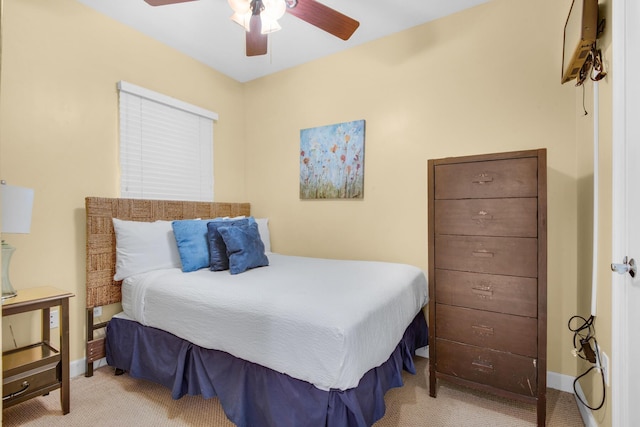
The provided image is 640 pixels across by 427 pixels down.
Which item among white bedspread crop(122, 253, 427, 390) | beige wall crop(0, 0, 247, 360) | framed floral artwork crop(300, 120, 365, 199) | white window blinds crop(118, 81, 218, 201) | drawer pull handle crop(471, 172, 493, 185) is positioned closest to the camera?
white bedspread crop(122, 253, 427, 390)

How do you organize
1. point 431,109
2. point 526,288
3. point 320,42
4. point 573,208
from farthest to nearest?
1. point 320,42
2. point 431,109
3. point 573,208
4. point 526,288

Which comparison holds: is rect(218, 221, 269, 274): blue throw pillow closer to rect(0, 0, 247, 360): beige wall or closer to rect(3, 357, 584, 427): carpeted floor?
rect(3, 357, 584, 427): carpeted floor

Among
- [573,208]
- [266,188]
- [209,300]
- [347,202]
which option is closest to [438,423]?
[209,300]

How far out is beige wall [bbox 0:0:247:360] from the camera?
6.89 feet

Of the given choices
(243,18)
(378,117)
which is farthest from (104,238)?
(378,117)

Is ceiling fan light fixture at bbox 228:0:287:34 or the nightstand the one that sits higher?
ceiling fan light fixture at bbox 228:0:287:34

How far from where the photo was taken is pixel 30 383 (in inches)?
71.7

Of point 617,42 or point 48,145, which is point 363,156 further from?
point 48,145

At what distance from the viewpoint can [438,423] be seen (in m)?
1.87

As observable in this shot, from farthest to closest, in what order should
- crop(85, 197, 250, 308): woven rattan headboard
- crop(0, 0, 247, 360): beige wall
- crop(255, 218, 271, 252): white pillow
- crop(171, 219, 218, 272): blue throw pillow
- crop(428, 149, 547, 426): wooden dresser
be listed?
crop(255, 218, 271, 252): white pillow
crop(171, 219, 218, 272): blue throw pillow
crop(85, 197, 250, 308): woven rattan headboard
crop(0, 0, 247, 360): beige wall
crop(428, 149, 547, 426): wooden dresser

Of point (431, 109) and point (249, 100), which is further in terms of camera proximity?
point (249, 100)

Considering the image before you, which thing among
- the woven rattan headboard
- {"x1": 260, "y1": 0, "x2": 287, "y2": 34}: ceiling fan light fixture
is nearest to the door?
{"x1": 260, "y1": 0, "x2": 287, "y2": 34}: ceiling fan light fixture

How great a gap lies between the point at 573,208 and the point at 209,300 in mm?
2350

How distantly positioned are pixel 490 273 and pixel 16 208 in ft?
8.51
